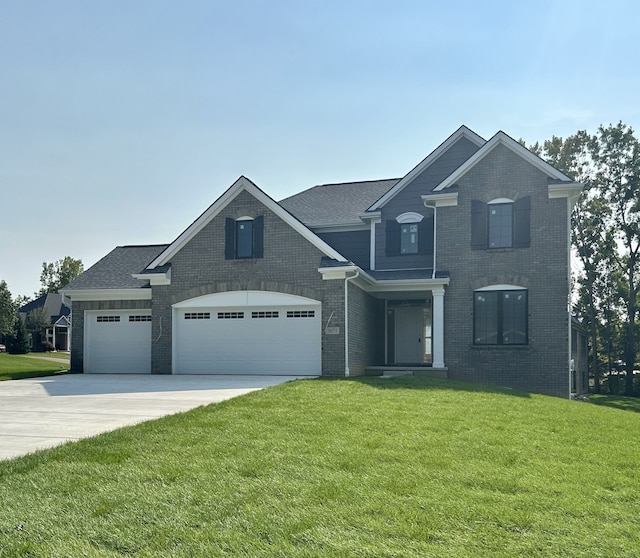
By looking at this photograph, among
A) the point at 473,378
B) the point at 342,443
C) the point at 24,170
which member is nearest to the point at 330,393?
the point at 342,443

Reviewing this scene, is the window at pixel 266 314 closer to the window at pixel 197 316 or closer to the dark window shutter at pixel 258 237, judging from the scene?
the window at pixel 197 316

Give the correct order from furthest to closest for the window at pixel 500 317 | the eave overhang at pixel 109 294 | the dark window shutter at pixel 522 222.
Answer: the eave overhang at pixel 109 294, the dark window shutter at pixel 522 222, the window at pixel 500 317

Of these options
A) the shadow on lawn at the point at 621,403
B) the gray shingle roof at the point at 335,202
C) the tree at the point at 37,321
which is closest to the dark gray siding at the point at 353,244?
the gray shingle roof at the point at 335,202

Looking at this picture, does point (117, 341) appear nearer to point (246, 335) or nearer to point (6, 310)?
point (246, 335)

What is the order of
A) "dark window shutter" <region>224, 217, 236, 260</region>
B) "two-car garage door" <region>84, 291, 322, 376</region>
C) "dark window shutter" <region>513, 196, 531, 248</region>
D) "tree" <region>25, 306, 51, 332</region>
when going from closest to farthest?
"two-car garage door" <region>84, 291, 322, 376</region> < "dark window shutter" <region>513, 196, 531, 248</region> < "dark window shutter" <region>224, 217, 236, 260</region> < "tree" <region>25, 306, 51, 332</region>

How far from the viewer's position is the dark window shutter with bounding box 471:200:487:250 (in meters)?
19.6

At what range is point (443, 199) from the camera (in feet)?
65.5

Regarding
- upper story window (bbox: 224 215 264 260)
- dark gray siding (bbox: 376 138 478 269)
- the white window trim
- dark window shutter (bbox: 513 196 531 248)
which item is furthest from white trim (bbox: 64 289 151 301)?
dark window shutter (bbox: 513 196 531 248)

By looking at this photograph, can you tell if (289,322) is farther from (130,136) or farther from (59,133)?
(59,133)

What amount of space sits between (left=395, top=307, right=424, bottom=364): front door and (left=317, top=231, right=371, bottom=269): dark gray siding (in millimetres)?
2239

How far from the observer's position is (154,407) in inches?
446

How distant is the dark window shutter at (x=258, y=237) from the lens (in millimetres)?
19453

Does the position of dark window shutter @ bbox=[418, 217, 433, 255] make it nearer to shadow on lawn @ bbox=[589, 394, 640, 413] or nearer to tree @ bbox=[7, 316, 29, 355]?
shadow on lawn @ bbox=[589, 394, 640, 413]

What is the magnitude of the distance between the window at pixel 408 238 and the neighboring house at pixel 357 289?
56mm
